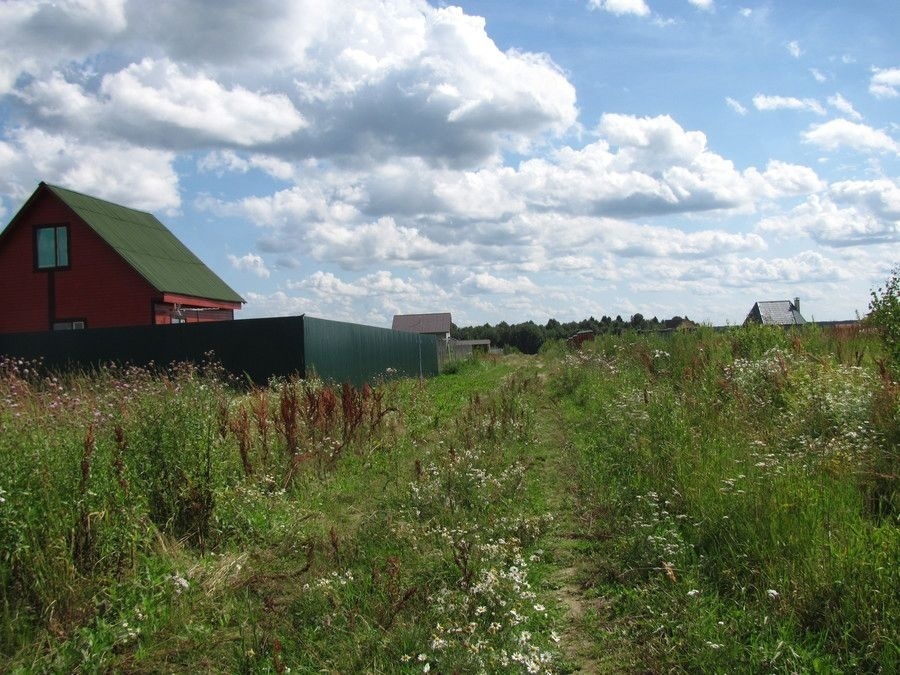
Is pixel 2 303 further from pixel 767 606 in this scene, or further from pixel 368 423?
pixel 767 606

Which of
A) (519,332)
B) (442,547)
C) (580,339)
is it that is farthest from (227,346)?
(519,332)

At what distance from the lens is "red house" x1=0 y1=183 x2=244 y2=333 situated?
23906 millimetres

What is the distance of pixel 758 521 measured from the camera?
443 centimetres

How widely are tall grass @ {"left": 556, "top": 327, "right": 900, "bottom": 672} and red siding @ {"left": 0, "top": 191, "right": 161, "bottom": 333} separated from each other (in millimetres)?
19130

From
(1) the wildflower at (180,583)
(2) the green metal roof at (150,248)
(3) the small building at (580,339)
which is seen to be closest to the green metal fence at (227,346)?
(2) the green metal roof at (150,248)

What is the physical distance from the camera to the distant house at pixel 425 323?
→ 81750 mm

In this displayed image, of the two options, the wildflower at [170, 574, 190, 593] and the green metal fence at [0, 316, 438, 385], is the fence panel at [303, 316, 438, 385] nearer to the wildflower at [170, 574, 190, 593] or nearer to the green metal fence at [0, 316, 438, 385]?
the green metal fence at [0, 316, 438, 385]

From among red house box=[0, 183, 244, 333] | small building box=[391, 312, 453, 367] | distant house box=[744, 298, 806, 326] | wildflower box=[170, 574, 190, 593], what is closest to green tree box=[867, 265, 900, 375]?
wildflower box=[170, 574, 190, 593]

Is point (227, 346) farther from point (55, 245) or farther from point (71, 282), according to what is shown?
point (55, 245)

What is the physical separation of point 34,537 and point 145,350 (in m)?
14.9

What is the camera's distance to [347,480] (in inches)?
296

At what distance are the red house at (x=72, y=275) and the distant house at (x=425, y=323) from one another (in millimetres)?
56650

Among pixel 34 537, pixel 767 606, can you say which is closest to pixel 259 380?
pixel 34 537

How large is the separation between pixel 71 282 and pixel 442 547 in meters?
22.9
